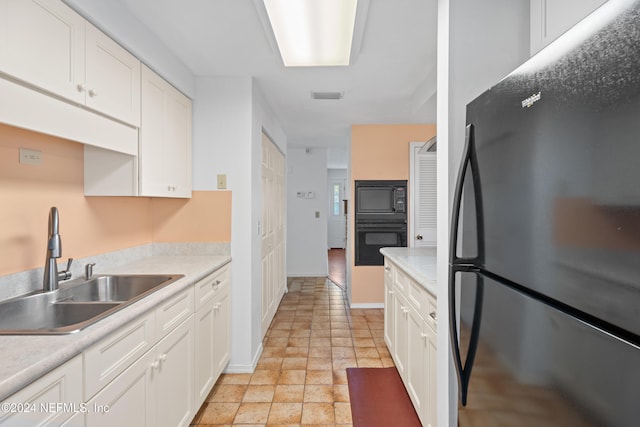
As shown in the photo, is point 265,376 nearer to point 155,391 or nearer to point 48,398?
point 155,391

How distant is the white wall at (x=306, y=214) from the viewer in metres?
5.99

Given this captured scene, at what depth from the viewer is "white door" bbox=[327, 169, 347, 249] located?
10.1 m

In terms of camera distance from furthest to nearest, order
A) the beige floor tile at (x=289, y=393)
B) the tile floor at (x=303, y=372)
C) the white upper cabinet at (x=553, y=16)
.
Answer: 1. the beige floor tile at (x=289, y=393)
2. the tile floor at (x=303, y=372)
3. the white upper cabinet at (x=553, y=16)

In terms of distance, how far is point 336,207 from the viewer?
1021cm

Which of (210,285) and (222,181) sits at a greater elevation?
(222,181)

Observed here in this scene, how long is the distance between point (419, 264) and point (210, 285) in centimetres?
141

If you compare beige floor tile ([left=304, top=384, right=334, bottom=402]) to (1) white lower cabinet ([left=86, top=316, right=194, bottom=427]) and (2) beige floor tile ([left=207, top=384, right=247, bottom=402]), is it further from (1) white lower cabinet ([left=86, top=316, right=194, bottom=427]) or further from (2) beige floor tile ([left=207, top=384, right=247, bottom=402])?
(1) white lower cabinet ([left=86, top=316, right=194, bottom=427])

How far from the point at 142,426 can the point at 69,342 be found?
612 mm

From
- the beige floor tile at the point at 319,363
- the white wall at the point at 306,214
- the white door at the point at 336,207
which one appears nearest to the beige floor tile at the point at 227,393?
the beige floor tile at the point at 319,363

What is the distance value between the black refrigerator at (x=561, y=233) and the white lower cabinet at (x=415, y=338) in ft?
1.98

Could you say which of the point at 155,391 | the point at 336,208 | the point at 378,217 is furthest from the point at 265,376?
the point at 336,208

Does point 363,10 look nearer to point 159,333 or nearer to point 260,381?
point 159,333

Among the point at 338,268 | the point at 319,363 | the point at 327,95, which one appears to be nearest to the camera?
the point at 319,363

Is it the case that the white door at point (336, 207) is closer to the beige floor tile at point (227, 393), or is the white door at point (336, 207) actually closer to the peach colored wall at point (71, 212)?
the peach colored wall at point (71, 212)
